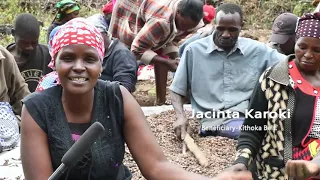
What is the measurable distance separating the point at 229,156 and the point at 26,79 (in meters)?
2.15

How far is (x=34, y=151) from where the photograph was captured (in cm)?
227

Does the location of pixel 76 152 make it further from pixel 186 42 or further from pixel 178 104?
pixel 186 42

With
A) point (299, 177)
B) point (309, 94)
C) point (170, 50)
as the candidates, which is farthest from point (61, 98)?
point (170, 50)

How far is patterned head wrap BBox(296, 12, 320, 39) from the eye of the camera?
114 inches

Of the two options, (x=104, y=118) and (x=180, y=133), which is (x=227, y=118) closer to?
(x=180, y=133)

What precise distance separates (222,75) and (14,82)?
169 centimetres

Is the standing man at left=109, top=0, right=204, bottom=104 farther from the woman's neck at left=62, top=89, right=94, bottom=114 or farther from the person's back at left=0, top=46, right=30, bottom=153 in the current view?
the woman's neck at left=62, top=89, right=94, bottom=114

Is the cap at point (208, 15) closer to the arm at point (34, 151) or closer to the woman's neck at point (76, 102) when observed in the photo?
the woman's neck at point (76, 102)

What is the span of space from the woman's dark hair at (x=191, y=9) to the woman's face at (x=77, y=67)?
9.43ft

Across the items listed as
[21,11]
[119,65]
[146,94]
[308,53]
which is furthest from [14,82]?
[21,11]

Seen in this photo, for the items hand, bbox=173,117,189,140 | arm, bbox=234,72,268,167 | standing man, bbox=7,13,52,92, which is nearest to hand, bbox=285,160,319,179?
arm, bbox=234,72,268,167

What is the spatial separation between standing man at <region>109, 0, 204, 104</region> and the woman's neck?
284cm

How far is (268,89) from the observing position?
2965 millimetres

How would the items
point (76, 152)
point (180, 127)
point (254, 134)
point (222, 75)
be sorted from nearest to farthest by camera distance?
point (76, 152), point (254, 134), point (180, 127), point (222, 75)
